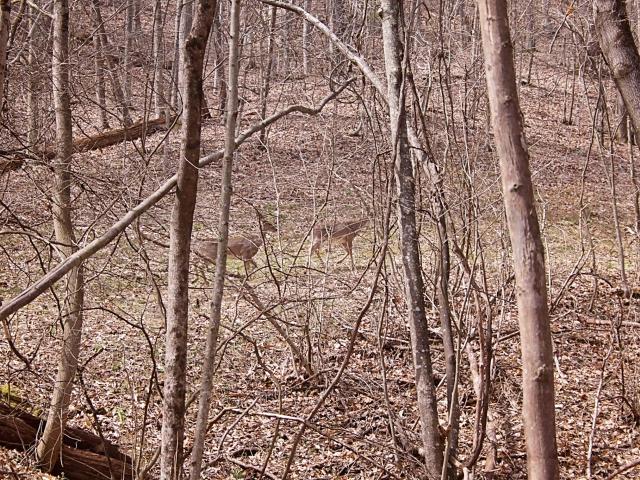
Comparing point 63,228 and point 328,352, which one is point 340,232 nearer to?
point 328,352

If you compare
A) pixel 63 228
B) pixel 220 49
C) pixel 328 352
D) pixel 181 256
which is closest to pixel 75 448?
pixel 63 228

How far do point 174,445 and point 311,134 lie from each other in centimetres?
1619

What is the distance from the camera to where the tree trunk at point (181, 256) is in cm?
409

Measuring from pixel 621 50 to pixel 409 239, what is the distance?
1896 mm

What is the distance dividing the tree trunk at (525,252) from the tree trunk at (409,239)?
2704 millimetres

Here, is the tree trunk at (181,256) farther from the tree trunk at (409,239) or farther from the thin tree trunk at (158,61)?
the tree trunk at (409,239)

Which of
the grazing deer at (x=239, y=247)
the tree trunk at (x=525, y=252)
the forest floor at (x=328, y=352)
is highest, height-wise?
the grazing deer at (x=239, y=247)

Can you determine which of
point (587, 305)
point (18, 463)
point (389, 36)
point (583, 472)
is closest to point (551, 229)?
point (587, 305)

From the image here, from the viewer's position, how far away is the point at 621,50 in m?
4.84

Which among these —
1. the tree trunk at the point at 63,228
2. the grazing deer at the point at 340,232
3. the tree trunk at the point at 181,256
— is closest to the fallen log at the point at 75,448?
the tree trunk at the point at 63,228

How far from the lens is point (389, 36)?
5.26 m

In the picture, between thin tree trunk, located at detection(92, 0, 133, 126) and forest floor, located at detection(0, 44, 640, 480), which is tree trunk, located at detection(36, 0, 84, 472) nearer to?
forest floor, located at detection(0, 44, 640, 480)

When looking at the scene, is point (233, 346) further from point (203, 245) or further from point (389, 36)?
point (389, 36)

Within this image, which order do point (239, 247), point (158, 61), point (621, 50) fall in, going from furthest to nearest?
1. point (158, 61)
2. point (239, 247)
3. point (621, 50)
